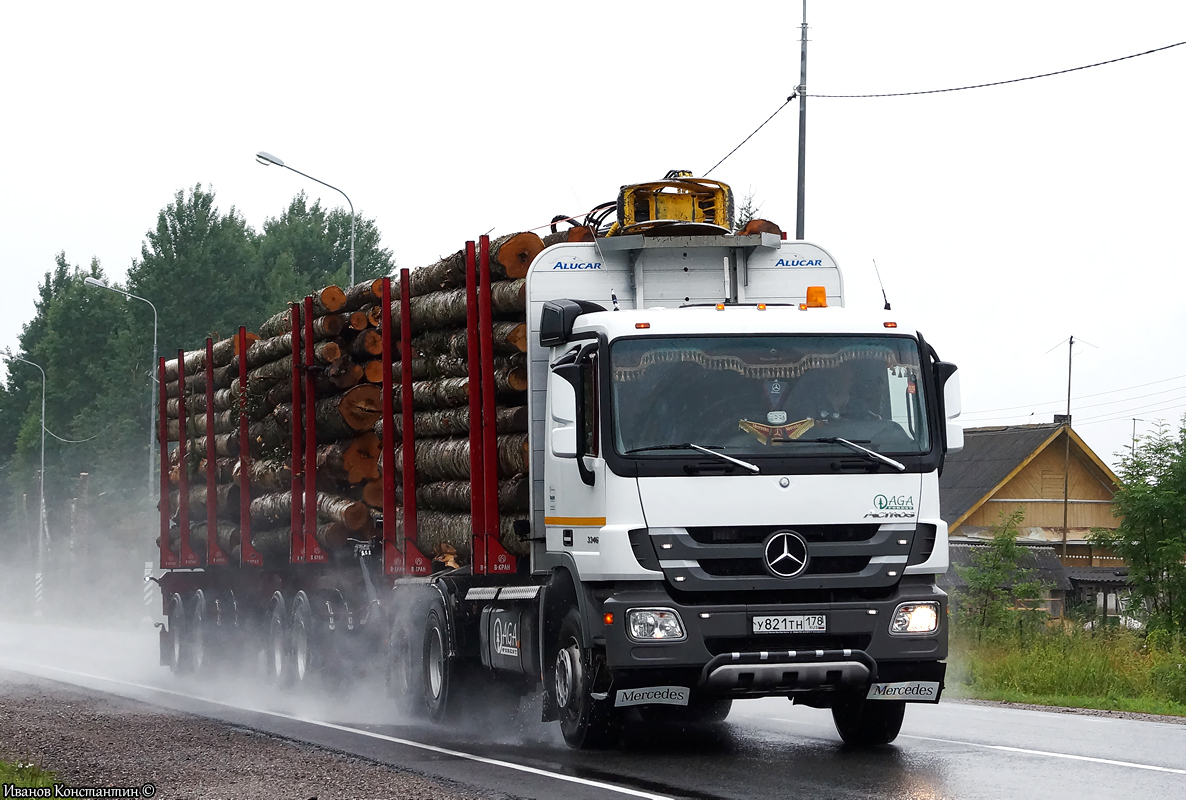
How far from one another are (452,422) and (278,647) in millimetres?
6119

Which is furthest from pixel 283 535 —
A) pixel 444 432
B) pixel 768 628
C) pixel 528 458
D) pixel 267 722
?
pixel 768 628

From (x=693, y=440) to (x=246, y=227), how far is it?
72.1 meters

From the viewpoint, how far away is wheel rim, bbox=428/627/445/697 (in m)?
13.2

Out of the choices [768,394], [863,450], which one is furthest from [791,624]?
[768,394]

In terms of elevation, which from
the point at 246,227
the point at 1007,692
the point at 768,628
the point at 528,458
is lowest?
the point at 1007,692

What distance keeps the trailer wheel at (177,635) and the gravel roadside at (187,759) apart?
599 centimetres

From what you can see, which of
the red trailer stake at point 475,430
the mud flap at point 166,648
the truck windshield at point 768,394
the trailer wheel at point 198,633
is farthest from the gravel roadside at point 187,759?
the mud flap at point 166,648

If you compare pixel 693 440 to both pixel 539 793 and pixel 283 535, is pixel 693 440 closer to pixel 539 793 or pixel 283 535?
pixel 539 793

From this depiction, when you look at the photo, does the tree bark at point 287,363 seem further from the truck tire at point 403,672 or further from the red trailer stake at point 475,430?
the red trailer stake at point 475,430

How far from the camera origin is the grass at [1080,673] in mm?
16656

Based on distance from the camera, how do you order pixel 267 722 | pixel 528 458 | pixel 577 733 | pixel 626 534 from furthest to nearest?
1. pixel 267 722
2. pixel 528 458
3. pixel 577 733
4. pixel 626 534

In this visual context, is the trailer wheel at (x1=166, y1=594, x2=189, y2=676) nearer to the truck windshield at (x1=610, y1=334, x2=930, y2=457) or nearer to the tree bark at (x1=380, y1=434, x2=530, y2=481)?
the tree bark at (x1=380, y1=434, x2=530, y2=481)

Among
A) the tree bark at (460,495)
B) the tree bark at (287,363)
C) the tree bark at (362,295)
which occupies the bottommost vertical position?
the tree bark at (460,495)

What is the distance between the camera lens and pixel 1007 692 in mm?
17625
